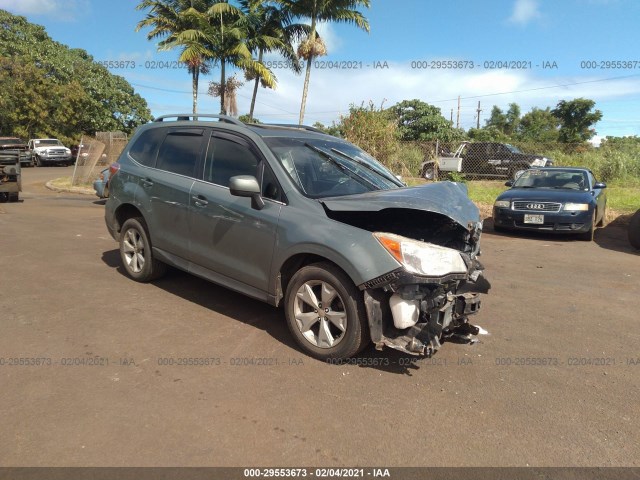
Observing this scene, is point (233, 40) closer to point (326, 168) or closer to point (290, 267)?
point (326, 168)

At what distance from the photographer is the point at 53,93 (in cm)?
3556

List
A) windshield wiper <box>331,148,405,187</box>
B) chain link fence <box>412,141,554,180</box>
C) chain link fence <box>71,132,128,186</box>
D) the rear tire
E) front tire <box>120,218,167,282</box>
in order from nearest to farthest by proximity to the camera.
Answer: windshield wiper <box>331,148,405,187</box> → front tire <box>120,218,167,282</box> → the rear tire → chain link fence <box>71,132,128,186</box> → chain link fence <box>412,141,554,180</box>

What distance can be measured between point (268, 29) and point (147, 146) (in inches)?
788

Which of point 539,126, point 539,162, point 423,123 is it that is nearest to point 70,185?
point 539,162

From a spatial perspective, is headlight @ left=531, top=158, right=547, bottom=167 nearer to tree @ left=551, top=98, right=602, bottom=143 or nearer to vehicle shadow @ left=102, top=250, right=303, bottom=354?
vehicle shadow @ left=102, top=250, right=303, bottom=354

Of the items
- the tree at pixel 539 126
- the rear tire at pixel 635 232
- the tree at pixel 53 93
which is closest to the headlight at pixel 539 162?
the rear tire at pixel 635 232

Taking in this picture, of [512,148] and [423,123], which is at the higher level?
[423,123]

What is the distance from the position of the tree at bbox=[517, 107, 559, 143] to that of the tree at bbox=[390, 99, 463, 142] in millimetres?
21977

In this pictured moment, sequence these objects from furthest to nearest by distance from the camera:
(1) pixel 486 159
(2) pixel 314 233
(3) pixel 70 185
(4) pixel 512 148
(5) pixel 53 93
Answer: (5) pixel 53 93
(4) pixel 512 148
(1) pixel 486 159
(3) pixel 70 185
(2) pixel 314 233

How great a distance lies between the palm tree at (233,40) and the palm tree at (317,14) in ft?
7.71

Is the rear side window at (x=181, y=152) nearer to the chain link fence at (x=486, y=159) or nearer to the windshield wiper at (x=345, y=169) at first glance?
the windshield wiper at (x=345, y=169)

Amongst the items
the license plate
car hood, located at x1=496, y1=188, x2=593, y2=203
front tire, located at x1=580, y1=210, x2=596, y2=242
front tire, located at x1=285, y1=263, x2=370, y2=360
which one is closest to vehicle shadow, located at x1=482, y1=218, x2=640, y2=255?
front tire, located at x1=580, y1=210, x2=596, y2=242

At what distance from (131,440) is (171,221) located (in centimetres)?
266

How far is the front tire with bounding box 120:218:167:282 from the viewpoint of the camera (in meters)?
5.36
